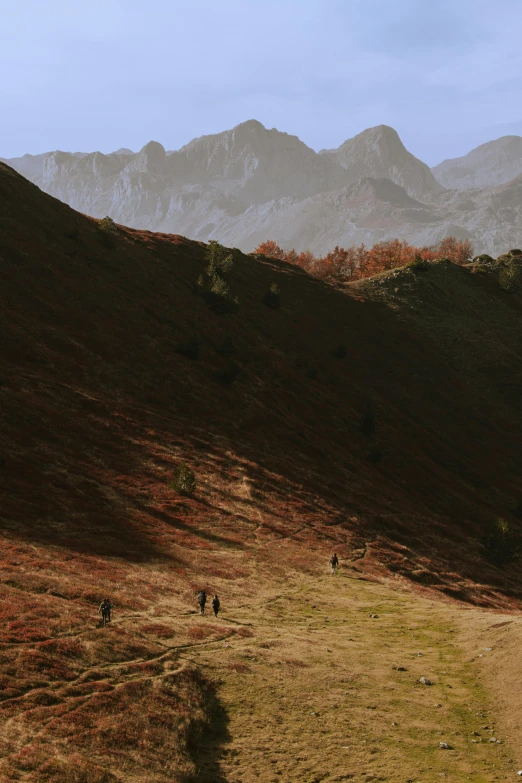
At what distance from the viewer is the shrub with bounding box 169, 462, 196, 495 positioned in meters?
52.7

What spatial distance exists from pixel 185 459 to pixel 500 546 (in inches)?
1320

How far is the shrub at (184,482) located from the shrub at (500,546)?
32384 millimetres

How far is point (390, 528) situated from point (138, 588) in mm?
34266

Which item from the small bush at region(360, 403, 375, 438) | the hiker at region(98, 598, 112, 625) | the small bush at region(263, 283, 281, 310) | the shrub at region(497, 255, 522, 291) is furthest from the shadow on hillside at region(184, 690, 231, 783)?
the shrub at region(497, 255, 522, 291)

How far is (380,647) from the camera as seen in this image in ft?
107

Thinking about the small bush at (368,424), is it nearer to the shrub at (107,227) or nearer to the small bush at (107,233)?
the small bush at (107,233)

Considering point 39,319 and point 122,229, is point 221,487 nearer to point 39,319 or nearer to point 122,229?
point 39,319

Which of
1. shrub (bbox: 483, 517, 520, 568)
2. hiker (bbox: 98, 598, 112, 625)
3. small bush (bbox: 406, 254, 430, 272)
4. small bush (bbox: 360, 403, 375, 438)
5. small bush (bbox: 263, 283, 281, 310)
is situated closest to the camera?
hiker (bbox: 98, 598, 112, 625)

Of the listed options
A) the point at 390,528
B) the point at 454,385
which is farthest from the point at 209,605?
the point at 454,385

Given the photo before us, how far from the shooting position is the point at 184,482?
5281 centimetres

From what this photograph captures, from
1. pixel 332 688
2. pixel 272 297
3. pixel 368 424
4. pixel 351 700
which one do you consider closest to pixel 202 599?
pixel 332 688

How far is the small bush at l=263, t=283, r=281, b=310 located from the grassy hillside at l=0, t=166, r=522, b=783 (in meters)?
1.18

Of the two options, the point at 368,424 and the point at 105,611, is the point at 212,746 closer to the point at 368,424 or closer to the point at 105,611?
the point at 105,611

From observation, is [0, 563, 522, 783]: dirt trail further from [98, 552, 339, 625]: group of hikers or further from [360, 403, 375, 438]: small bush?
[360, 403, 375, 438]: small bush
